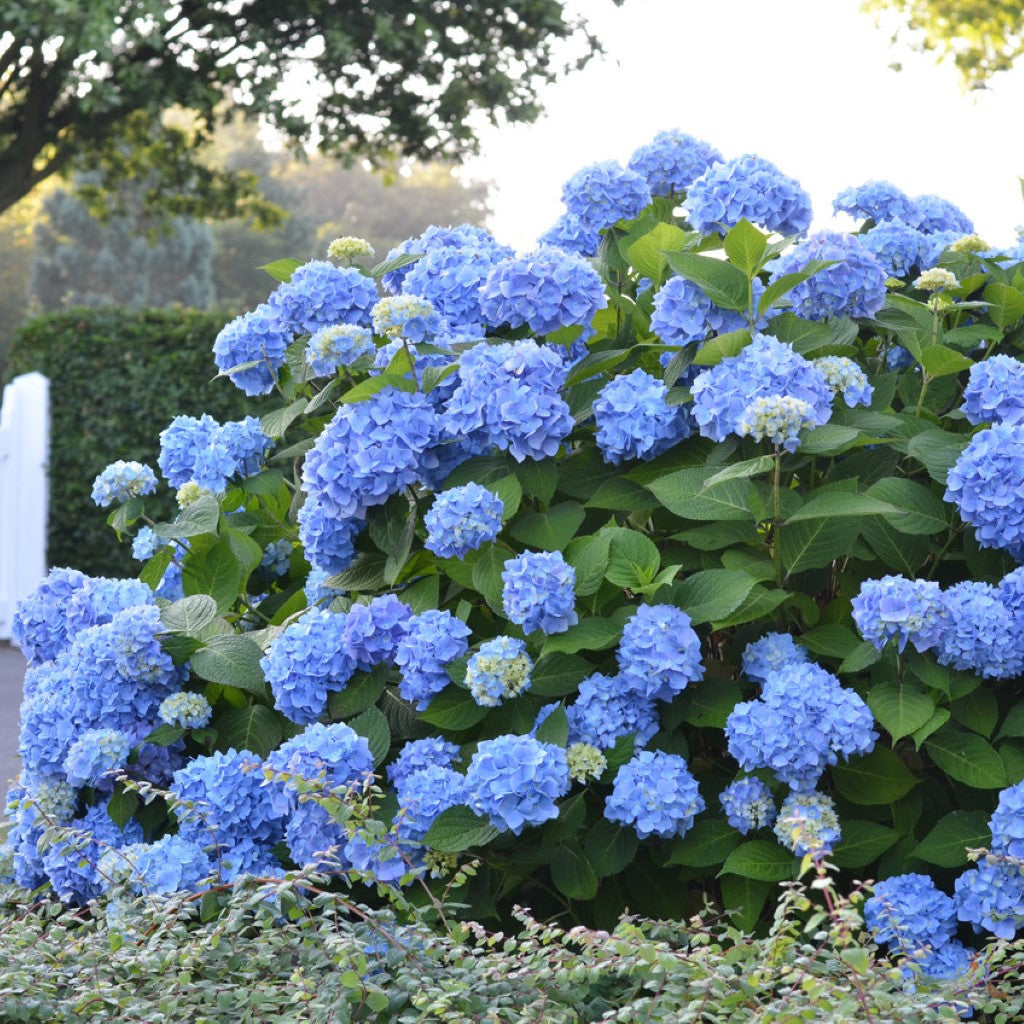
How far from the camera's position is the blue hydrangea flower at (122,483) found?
10.7 feet

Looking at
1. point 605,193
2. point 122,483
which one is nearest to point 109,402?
point 122,483

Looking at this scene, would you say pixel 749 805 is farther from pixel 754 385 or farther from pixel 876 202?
pixel 876 202

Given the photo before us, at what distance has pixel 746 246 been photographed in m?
2.50

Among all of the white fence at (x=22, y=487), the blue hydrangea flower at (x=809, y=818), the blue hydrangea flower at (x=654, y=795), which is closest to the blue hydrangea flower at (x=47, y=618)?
the blue hydrangea flower at (x=654, y=795)

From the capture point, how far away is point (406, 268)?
3291 mm

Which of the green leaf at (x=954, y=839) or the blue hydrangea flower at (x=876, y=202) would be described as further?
the blue hydrangea flower at (x=876, y=202)

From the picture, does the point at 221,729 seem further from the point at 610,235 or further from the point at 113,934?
the point at 610,235

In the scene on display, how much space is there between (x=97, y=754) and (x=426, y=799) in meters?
0.76

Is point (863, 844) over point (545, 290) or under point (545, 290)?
under

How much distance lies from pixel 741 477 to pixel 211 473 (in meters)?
1.46

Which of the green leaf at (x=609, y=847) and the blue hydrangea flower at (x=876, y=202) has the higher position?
the blue hydrangea flower at (x=876, y=202)

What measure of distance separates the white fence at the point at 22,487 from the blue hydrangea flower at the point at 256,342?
850cm

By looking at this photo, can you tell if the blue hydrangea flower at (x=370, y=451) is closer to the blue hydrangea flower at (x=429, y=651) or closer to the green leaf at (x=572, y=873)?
the blue hydrangea flower at (x=429, y=651)

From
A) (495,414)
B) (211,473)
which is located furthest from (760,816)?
(211,473)
